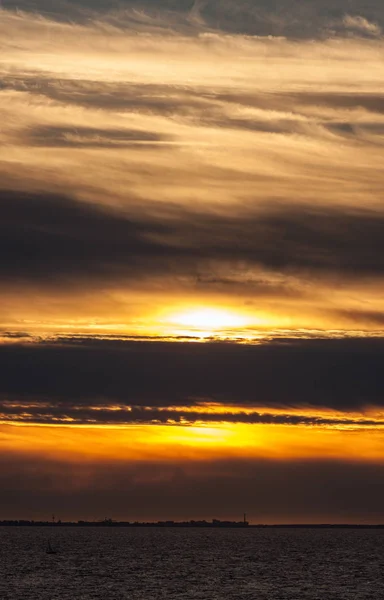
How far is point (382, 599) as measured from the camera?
654 ft

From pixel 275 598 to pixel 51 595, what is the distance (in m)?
35.4

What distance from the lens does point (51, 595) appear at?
650 ft

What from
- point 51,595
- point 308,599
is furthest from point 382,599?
point 51,595

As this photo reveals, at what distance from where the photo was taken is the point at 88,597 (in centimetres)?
19688

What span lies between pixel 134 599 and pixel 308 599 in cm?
2757

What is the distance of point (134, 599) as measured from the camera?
643ft

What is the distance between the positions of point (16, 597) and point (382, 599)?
5765 cm

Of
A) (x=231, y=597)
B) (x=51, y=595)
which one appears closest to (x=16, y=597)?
(x=51, y=595)

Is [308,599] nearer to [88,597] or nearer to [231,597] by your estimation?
[231,597]

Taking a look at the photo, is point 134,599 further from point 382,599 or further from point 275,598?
point 382,599

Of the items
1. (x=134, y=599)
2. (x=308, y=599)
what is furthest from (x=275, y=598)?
(x=134, y=599)

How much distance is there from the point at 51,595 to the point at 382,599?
52397 millimetres

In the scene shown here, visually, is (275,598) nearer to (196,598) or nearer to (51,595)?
(196,598)

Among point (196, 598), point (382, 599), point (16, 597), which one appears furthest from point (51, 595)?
point (382, 599)
